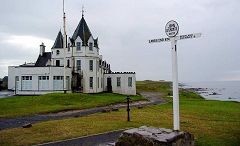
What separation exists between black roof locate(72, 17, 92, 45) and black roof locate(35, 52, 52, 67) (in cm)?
960

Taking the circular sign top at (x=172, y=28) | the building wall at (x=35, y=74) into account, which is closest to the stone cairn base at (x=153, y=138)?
the circular sign top at (x=172, y=28)

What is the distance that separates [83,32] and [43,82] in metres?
11.1

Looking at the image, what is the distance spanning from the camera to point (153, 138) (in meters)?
10.5

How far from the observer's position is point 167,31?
12703 millimetres

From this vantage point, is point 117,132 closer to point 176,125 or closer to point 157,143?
point 176,125

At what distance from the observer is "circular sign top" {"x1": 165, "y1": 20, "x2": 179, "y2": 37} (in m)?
12.5

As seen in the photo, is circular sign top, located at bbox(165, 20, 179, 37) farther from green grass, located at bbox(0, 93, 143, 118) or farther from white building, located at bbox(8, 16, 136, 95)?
white building, located at bbox(8, 16, 136, 95)

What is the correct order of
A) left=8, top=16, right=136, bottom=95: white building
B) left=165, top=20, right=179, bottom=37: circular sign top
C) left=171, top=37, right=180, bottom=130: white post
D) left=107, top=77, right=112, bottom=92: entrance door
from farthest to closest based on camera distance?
left=107, top=77, right=112, bottom=92: entrance door, left=8, top=16, right=136, bottom=95: white building, left=171, top=37, right=180, bottom=130: white post, left=165, top=20, right=179, bottom=37: circular sign top

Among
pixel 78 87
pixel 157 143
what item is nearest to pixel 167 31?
pixel 157 143

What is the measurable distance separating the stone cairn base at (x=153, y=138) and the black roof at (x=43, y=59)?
170 feet

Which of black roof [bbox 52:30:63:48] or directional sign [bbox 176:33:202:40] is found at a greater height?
black roof [bbox 52:30:63:48]

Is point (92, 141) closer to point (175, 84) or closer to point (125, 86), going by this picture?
point (175, 84)

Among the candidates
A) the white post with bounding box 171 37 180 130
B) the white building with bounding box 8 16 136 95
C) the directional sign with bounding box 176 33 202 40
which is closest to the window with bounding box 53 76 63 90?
the white building with bounding box 8 16 136 95

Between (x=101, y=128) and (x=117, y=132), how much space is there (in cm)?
162
